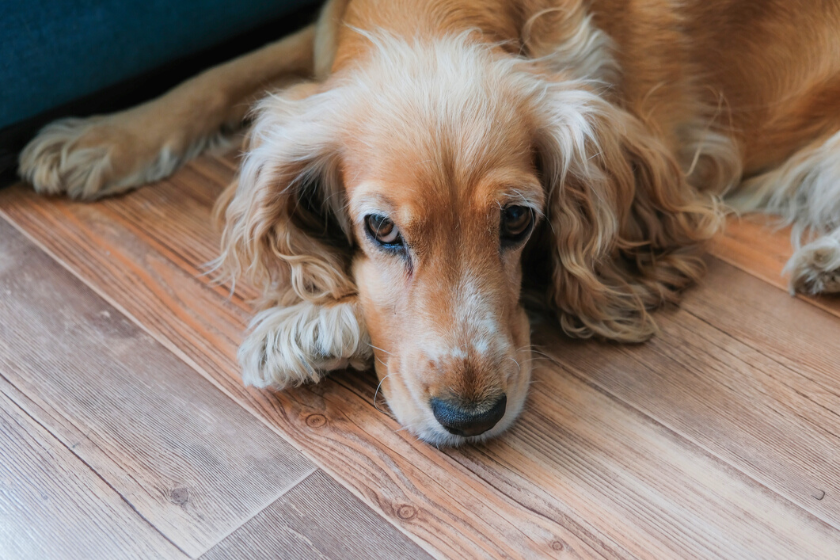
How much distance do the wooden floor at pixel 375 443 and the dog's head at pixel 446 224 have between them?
10 centimetres

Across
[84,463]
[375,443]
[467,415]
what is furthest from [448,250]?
[84,463]

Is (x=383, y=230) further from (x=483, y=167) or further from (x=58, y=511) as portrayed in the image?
(x=58, y=511)

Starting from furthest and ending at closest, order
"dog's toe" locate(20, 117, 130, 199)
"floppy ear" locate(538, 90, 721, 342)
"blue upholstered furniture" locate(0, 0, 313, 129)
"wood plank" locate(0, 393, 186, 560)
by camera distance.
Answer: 1. "dog's toe" locate(20, 117, 130, 199)
2. "blue upholstered furniture" locate(0, 0, 313, 129)
3. "floppy ear" locate(538, 90, 721, 342)
4. "wood plank" locate(0, 393, 186, 560)

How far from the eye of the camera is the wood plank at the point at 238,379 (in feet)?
4.86

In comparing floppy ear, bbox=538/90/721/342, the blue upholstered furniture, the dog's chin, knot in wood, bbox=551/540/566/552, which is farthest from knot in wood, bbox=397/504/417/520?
the blue upholstered furniture

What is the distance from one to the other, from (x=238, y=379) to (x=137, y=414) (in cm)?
23

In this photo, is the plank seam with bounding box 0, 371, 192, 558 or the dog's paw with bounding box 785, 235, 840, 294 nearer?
the plank seam with bounding box 0, 371, 192, 558

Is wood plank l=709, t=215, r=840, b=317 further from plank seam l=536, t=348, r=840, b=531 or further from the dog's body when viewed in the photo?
plank seam l=536, t=348, r=840, b=531

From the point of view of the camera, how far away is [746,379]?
179 centimetres

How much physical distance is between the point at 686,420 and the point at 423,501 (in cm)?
62

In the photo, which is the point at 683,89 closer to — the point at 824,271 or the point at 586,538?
the point at 824,271

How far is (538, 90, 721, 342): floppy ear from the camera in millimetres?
1796

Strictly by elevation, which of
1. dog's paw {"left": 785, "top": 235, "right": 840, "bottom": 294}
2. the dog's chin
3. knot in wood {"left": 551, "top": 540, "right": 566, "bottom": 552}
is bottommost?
knot in wood {"left": 551, "top": 540, "right": 566, "bottom": 552}

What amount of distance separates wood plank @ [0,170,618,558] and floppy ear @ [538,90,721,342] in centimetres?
56
